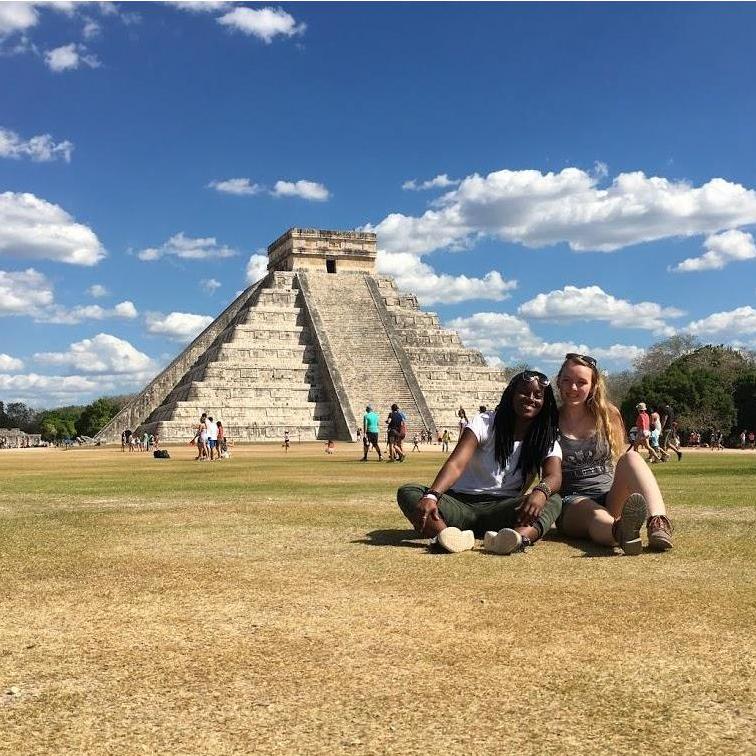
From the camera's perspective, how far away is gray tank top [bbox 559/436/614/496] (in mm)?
6273

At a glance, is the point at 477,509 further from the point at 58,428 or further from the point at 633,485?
the point at 58,428

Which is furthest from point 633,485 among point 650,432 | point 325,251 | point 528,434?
point 325,251

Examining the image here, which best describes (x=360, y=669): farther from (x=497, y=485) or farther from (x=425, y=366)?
(x=425, y=366)

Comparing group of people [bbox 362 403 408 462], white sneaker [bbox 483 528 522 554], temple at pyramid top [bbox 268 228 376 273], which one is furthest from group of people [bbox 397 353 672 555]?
temple at pyramid top [bbox 268 228 376 273]

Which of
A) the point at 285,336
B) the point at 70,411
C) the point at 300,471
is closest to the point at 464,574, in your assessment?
the point at 300,471

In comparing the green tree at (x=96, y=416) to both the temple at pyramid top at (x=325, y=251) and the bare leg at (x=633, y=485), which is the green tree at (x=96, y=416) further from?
the bare leg at (x=633, y=485)

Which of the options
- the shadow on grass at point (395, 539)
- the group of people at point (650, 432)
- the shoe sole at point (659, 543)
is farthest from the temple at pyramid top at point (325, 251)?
the shoe sole at point (659, 543)

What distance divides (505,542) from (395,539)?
3.36 ft

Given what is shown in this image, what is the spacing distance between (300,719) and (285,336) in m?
39.8

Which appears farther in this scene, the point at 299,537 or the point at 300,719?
the point at 299,537

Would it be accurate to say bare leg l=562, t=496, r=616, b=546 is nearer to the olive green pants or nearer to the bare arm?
the olive green pants

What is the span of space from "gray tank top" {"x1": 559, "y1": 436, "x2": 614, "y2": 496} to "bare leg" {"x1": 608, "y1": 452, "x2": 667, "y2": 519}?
0.18m

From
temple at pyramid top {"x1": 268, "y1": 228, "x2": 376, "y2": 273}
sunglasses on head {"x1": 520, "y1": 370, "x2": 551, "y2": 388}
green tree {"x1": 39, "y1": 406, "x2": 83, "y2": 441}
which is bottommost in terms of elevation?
green tree {"x1": 39, "y1": 406, "x2": 83, "y2": 441}

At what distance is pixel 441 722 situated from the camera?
2590 mm
